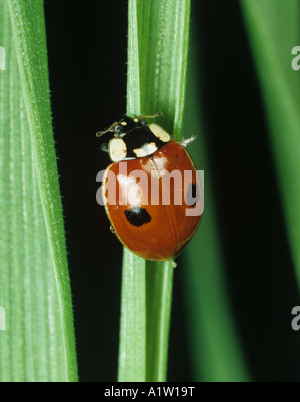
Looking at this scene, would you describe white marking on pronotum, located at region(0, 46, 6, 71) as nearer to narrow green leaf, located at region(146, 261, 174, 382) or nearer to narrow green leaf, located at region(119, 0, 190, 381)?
narrow green leaf, located at region(119, 0, 190, 381)

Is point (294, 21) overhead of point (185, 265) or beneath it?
overhead

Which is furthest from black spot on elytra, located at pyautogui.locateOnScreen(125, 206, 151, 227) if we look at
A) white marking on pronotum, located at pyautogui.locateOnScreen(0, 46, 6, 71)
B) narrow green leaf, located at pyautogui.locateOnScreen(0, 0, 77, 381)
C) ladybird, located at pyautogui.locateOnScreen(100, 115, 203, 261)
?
white marking on pronotum, located at pyautogui.locateOnScreen(0, 46, 6, 71)
